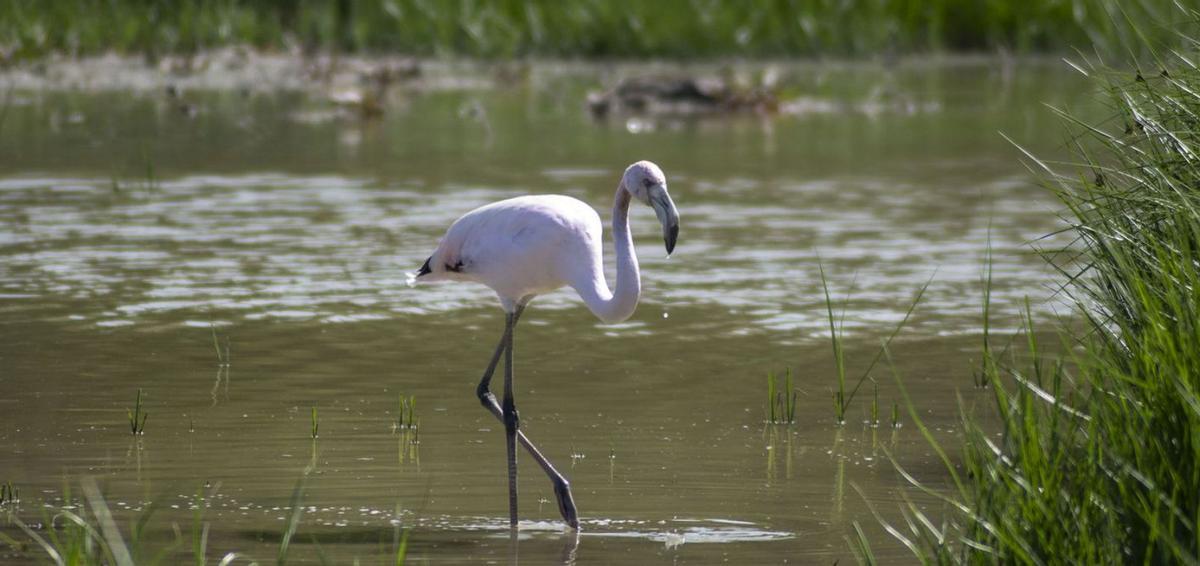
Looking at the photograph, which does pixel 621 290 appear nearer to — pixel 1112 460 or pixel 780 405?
pixel 780 405

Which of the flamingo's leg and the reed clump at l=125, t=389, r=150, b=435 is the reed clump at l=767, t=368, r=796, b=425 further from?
the reed clump at l=125, t=389, r=150, b=435

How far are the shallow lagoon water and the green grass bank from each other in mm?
6747

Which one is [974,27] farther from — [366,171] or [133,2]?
[366,171]

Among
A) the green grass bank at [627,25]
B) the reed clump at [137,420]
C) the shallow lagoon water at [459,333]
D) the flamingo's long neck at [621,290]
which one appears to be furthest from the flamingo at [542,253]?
the green grass bank at [627,25]

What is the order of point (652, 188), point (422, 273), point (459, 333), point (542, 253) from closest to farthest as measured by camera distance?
point (652, 188) → point (542, 253) → point (422, 273) → point (459, 333)

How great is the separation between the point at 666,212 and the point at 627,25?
18.8 metres

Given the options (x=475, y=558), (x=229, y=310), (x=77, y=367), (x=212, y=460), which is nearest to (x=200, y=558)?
(x=475, y=558)

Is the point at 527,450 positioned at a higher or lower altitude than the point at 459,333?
higher

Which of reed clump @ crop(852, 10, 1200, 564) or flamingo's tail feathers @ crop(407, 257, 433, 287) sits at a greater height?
reed clump @ crop(852, 10, 1200, 564)

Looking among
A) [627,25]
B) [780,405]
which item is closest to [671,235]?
[780,405]

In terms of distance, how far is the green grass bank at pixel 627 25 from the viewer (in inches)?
958

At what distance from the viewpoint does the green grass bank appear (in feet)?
79.8

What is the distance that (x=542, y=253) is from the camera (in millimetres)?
7012

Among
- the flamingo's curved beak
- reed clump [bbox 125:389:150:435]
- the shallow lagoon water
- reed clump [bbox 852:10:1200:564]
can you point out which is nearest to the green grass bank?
the shallow lagoon water
